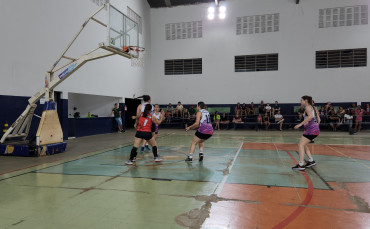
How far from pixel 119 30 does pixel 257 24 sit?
1329 cm

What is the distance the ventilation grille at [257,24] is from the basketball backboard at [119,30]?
1144 centimetres

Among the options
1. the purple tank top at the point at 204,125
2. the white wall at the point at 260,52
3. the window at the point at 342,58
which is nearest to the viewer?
the purple tank top at the point at 204,125

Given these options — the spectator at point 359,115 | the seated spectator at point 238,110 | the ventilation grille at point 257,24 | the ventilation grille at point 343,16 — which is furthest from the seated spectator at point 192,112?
the ventilation grille at point 343,16

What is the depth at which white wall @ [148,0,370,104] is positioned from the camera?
17938 millimetres

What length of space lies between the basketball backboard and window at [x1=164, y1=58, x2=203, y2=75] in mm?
10232

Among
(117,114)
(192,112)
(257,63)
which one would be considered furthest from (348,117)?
(117,114)

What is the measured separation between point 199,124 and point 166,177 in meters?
2.07

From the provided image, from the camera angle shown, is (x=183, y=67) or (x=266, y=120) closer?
(x=266, y=120)

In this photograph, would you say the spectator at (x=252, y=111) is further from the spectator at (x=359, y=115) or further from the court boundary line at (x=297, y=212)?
the court boundary line at (x=297, y=212)

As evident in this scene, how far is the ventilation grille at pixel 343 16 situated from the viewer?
1755 centimetres

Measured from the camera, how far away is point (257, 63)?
19469 millimetres

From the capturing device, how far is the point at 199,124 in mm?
7121

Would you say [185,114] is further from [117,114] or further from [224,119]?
[117,114]

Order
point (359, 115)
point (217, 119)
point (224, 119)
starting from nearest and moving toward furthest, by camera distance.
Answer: point (359, 115)
point (217, 119)
point (224, 119)
